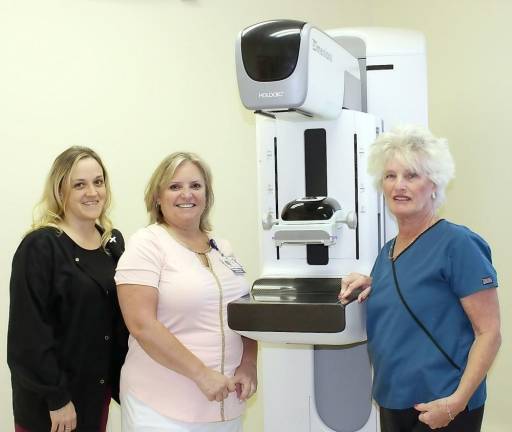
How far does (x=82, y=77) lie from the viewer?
3.02 metres

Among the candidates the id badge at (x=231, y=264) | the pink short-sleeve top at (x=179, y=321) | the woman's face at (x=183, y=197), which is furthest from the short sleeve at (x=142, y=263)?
the id badge at (x=231, y=264)

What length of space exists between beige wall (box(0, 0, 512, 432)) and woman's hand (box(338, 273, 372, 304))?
3.94 ft

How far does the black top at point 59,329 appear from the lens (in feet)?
6.61

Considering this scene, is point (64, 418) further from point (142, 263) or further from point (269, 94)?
point (269, 94)

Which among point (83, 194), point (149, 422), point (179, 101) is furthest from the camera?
point (179, 101)

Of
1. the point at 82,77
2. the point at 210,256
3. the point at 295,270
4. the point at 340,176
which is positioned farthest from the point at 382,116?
the point at 82,77

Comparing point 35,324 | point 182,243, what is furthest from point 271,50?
point 35,324

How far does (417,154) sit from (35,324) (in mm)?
→ 1129

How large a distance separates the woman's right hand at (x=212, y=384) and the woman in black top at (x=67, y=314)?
394 millimetres

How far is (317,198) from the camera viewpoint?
2121mm

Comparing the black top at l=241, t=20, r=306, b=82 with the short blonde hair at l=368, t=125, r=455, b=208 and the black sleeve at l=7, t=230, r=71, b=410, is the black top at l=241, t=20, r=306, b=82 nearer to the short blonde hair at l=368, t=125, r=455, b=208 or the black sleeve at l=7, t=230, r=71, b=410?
the short blonde hair at l=368, t=125, r=455, b=208

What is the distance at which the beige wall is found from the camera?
114 inches

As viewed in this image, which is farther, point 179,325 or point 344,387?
point 344,387

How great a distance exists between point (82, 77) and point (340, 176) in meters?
1.37
